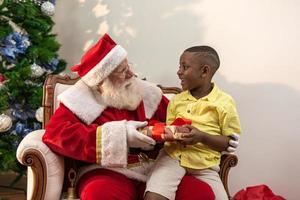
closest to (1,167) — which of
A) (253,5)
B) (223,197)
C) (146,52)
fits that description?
(146,52)

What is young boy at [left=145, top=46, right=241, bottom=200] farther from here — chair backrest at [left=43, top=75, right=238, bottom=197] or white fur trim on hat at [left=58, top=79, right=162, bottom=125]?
white fur trim on hat at [left=58, top=79, right=162, bottom=125]

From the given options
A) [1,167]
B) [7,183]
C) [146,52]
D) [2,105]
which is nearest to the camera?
[2,105]

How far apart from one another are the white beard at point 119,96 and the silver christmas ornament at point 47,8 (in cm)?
87

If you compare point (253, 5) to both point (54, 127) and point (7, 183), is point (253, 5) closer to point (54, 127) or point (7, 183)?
point (54, 127)

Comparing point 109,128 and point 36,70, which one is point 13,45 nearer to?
point 36,70

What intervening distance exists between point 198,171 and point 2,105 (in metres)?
1.16

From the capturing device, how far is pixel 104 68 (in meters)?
1.97

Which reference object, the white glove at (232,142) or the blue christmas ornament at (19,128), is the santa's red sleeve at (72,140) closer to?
the white glove at (232,142)

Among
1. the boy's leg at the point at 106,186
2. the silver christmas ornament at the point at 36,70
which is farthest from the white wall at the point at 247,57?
the boy's leg at the point at 106,186

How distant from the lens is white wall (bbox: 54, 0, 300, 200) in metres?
2.49

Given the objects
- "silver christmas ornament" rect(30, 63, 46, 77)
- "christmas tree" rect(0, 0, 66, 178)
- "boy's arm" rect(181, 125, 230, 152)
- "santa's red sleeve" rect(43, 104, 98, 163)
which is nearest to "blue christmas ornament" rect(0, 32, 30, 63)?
"christmas tree" rect(0, 0, 66, 178)

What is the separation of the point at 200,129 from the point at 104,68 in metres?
0.51

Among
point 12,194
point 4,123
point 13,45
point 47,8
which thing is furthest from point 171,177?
point 12,194

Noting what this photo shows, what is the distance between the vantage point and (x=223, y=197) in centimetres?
187
